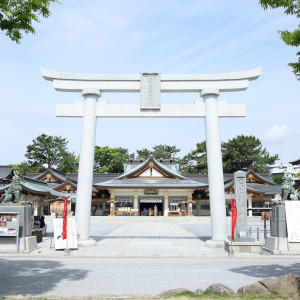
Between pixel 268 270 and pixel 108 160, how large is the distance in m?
56.1

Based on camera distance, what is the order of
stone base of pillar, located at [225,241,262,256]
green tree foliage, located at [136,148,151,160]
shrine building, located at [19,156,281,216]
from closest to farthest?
stone base of pillar, located at [225,241,262,256] < shrine building, located at [19,156,281,216] < green tree foliage, located at [136,148,151,160]

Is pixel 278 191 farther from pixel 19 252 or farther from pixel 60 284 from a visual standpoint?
pixel 60 284

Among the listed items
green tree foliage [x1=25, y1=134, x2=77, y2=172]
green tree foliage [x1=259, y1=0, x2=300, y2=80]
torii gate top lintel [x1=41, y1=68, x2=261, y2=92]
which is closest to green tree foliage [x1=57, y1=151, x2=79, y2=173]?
green tree foliage [x1=25, y1=134, x2=77, y2=172]

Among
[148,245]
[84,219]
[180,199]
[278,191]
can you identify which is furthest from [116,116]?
[278,191]

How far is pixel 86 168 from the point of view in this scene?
1373 cm

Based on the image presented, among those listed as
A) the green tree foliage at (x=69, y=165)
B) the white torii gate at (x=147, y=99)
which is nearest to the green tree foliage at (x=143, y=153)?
the green tree foliage at (x=69, y=165)

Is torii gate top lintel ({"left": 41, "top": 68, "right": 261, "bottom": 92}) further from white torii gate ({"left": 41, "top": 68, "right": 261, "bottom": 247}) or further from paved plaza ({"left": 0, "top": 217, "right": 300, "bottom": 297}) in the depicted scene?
paved plaza ({"left": 0, "top": 217, "right": 300, "bottom": 297})

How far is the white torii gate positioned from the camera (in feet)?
45.7

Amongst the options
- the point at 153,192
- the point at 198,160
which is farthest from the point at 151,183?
the point at 198,160

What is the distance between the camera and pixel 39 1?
19.5 feet

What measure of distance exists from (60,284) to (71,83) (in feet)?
30.7

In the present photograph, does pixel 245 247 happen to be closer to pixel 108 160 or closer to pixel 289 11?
pixel 289 11

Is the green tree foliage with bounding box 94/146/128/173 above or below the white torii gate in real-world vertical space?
above

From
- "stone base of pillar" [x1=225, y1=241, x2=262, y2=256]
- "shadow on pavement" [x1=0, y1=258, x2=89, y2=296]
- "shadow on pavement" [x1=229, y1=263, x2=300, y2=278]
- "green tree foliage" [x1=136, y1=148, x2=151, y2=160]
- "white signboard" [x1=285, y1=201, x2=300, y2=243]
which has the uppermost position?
"green tree foliage" [x1=136, y1=148, x2=151, y2=160]
